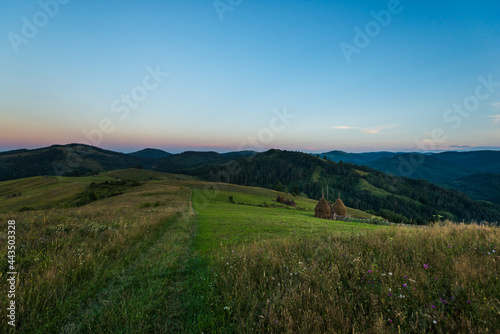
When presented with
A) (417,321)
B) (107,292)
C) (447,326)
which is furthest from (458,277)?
(107,292)

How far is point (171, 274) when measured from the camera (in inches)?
238

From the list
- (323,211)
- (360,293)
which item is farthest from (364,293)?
(323,211)

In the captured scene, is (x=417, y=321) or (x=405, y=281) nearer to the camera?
(x=417, y=321)

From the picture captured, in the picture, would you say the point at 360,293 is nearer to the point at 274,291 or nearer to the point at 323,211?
the point at 274,291

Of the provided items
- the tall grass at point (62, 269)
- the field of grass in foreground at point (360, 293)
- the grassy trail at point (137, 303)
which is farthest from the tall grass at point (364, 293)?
the tall grass at point (62, 269)

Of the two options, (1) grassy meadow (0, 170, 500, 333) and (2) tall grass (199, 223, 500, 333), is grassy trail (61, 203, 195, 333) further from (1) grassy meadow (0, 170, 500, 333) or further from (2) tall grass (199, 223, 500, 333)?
(2) tall grass (199, 223, 500, 333)

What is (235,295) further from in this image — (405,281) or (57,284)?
(57,284)

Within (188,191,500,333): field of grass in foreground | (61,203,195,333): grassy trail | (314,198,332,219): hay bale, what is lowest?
(314,198,332,219): hay bale

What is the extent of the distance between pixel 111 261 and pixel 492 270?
10337mm

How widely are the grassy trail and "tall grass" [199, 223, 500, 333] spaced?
90cm

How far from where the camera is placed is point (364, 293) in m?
3.74

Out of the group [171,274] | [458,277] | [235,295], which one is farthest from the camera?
[171,274]

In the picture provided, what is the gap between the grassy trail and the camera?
3572 millimetres

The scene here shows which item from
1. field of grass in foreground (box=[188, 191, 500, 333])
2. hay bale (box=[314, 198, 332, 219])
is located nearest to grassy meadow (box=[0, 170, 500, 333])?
field of grass in foreground (box=[188, 191, 500, 333])
